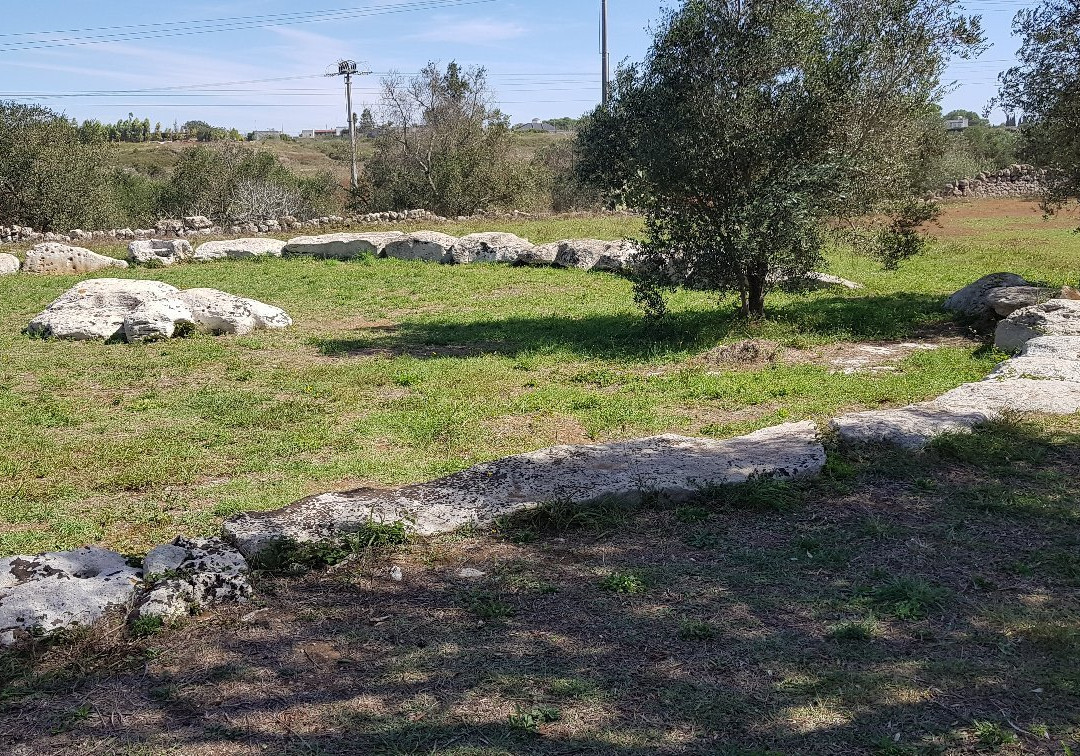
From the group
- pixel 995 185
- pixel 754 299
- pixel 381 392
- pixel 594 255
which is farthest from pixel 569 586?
pixel 995 185

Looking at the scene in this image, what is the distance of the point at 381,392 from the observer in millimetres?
9641

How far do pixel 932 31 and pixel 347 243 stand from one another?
14.3 metres

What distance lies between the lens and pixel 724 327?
12.0 meters

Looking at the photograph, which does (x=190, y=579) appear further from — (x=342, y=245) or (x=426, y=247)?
(x=342, y=245)

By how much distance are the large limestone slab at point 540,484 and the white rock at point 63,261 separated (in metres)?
18.1

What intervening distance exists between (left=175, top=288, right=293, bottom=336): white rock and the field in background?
291 cm

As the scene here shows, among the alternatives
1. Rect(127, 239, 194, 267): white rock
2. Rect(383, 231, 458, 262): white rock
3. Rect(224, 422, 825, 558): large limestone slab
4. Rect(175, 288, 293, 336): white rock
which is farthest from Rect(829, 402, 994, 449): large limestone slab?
Rect(127, 239, 194, 267): white rock

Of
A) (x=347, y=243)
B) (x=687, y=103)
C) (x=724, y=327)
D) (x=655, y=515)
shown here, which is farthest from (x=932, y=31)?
(x=347, y=243)

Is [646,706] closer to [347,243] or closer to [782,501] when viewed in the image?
[782,501]

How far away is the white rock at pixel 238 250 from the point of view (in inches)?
868

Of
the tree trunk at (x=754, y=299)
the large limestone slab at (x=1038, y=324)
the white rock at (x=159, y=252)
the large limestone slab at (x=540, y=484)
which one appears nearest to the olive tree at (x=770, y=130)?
the tree trunk at (x=754, y=299)

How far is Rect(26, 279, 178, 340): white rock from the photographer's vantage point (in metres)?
12.8

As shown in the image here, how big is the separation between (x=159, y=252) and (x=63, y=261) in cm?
216

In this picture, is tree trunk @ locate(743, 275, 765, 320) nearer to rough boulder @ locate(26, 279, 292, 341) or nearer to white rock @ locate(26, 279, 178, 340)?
rough boulder @ locate(26, 279, 292, 341)
